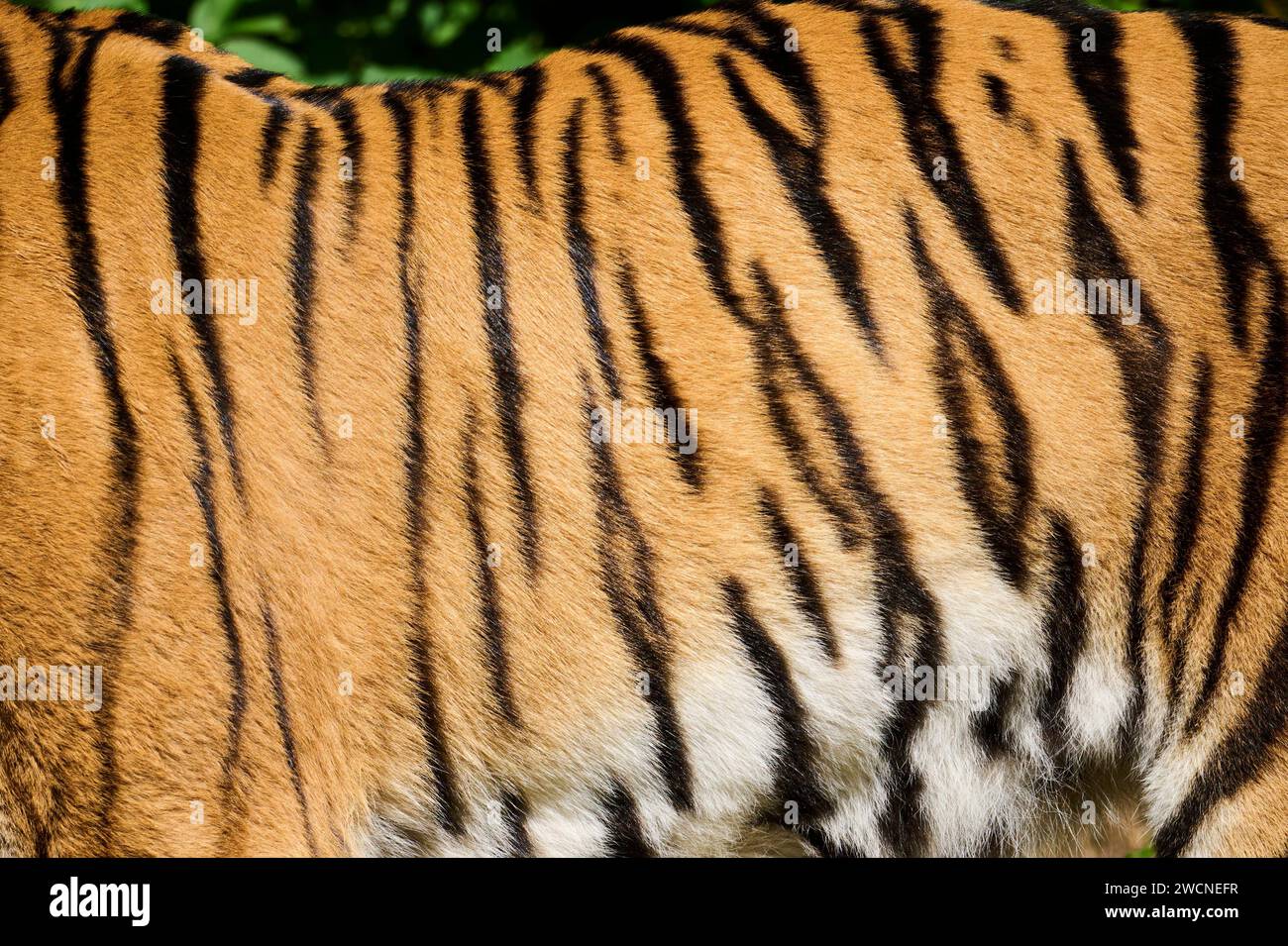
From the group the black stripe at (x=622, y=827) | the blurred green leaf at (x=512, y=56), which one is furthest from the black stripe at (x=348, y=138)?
the blurred green leaf at (x=512, y=56)

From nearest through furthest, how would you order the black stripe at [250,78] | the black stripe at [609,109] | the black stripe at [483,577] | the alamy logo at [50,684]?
the alamy logo at [50,684], the black stripe at [483,577], the black stripe at [609,109], the black stripe at [250,78]

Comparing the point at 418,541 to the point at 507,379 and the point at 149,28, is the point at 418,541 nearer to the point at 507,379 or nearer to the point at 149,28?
the point at 507,379

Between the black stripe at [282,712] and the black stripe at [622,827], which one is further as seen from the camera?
the black stripe at [622,827]

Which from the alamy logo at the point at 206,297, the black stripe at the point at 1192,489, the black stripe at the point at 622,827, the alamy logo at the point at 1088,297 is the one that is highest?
the alamy logo at the point at 206,297

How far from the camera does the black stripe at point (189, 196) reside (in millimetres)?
2064

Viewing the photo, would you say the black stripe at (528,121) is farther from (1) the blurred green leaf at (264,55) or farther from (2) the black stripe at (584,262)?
(1) the blurred green leaf at (264,55)

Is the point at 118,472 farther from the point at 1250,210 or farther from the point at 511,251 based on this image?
the point at 1250,210

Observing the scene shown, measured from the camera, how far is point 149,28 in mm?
2387

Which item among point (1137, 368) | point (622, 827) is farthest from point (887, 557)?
point (622, 827)

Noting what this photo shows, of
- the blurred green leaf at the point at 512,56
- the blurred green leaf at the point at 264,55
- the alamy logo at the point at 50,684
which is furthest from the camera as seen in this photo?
the blurred green leaf at the point at 512,56

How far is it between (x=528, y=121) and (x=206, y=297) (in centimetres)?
61

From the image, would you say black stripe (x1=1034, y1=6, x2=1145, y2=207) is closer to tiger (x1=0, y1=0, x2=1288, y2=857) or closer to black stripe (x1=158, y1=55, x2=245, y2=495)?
tiger (x1=0, y1=0, x2=1288, y2=857)

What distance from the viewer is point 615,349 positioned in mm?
2143

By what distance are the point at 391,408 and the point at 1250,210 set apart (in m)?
1.39
